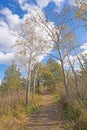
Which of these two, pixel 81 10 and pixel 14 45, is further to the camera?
pixel 14 45

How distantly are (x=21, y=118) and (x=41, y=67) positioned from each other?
11.3m

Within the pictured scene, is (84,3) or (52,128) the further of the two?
(52,128)

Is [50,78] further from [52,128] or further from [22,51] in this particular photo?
[52,128]

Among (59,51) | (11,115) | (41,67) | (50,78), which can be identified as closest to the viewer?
(11,115)

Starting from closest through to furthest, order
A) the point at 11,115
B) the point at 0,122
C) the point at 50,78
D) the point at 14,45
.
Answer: the point at 0,122 < the point at 11,115 < the point at 14,45 < the point at 50,78

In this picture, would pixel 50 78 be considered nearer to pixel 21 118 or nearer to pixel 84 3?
pixel 21 118

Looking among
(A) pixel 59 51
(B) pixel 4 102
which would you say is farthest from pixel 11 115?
(A) pixel 59 51

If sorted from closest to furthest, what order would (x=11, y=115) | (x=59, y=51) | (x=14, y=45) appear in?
(x=11, y=115) < (x=59, y=51) < (x=14, y=45)

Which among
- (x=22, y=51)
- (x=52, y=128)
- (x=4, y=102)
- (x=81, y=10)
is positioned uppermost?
(x=22, y=51)

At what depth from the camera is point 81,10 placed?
9.98 metres

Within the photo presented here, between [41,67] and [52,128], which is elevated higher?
[41,67]

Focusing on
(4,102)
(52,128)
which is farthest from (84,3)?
(4,102)

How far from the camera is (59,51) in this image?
17.1 meters

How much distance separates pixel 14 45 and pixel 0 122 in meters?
10.5
